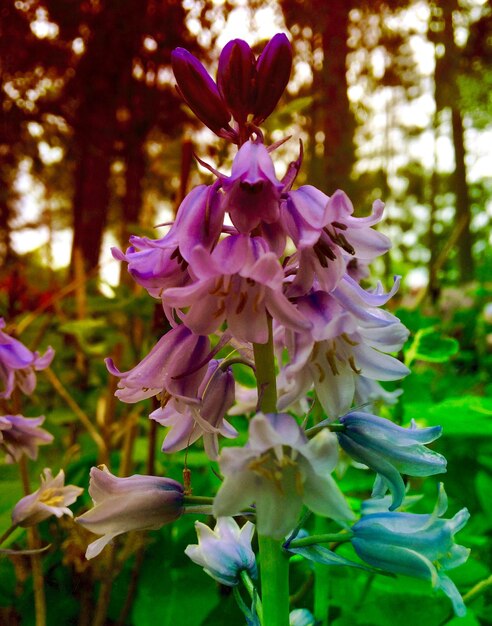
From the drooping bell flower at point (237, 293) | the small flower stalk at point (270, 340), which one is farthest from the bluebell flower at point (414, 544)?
the drooping bell flower at point (237, 293)

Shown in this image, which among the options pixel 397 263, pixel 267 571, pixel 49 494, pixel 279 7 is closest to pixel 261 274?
pixel 267 571

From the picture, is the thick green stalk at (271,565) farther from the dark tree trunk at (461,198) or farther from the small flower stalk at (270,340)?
the dark tree trunk at (461,198)

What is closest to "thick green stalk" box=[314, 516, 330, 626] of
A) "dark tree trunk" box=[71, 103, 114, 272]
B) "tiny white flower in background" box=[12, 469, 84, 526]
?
"tiny white flower in background" box=[12, 469, 84, 526]

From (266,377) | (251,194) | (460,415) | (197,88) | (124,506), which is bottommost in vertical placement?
(460,415)

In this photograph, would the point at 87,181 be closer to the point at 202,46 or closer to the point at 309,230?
the point at 202,46

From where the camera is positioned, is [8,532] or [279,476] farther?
[8,532]

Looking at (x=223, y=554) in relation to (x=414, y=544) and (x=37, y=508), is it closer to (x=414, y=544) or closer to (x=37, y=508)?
(x=414, y=544)

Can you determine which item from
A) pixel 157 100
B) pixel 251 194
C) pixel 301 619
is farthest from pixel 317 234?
pixel 157 100
